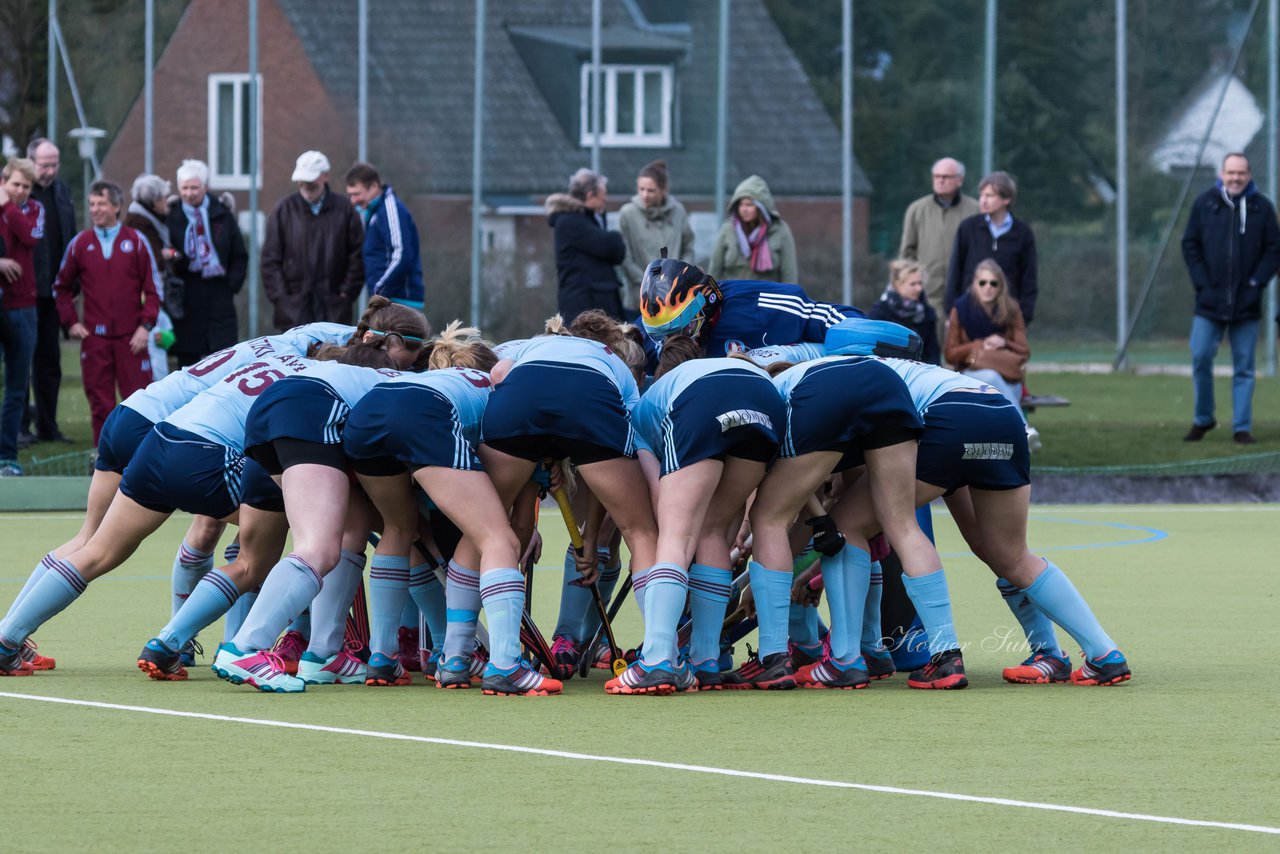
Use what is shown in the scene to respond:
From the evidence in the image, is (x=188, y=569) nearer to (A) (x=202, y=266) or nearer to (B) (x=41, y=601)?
(B) (x=41, y=601)

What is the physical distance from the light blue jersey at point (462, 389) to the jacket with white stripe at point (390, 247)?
7379 mm

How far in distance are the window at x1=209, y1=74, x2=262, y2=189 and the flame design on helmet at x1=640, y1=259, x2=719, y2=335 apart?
1596 cm

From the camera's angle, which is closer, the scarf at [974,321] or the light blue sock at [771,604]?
the light blue sock at [771,604]

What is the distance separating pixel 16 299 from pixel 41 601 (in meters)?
7.84

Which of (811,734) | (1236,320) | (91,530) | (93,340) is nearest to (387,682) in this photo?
(91,530)

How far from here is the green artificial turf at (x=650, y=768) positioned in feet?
16.4

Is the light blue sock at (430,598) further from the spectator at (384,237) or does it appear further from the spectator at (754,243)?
the spectator at (754,243)

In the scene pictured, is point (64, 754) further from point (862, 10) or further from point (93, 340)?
point (862, 10)

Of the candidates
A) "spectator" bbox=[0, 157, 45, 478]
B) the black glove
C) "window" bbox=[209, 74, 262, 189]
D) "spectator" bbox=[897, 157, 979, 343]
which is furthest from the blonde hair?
"window" bbox=[209, 74, 262, 189]

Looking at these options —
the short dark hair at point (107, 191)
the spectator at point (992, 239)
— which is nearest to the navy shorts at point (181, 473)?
the short dark hair at point (107, 191)

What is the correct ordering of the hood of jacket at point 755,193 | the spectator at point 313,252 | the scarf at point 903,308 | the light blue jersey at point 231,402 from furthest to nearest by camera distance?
the hood of jacket at point 755,193
the spectator at point 313,252
the scarf at point 903,308
the light blue jersey at point 231,402

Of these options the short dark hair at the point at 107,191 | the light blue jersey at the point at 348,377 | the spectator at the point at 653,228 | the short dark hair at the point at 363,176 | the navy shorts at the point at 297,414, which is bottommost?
the navy shorts at the point at 297,414

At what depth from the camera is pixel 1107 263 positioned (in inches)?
973

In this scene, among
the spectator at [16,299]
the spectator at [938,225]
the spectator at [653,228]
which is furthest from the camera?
the spectator at [938,225]
